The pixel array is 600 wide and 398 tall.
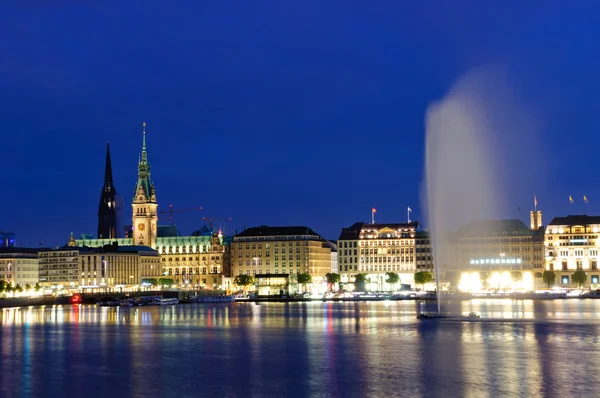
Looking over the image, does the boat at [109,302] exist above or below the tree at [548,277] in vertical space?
below

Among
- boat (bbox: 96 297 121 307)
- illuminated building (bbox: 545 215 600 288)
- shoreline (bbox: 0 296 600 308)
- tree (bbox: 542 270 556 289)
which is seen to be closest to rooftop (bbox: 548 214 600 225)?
illuminated building (bbox: 545 215 600 288)

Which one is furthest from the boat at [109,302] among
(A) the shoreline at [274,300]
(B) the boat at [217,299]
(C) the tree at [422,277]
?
(C) the tree at [422,277]

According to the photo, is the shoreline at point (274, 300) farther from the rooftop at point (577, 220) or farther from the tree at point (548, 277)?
the rooftop at point (577, 220)

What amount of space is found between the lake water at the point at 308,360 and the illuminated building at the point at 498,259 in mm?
106990

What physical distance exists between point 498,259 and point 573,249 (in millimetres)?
15150

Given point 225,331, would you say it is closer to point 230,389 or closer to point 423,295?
point 230,389

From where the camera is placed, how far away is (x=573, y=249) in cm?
19400

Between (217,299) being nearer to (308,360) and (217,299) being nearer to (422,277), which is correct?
(422,277)

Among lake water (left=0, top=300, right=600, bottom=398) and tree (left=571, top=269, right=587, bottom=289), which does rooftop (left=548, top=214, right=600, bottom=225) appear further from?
lake water (left=0, top=300, right=600, bottom=398)

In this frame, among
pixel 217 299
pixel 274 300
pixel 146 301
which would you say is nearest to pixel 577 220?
pixel 274 300

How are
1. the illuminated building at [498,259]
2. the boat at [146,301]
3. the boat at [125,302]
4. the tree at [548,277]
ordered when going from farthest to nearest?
1. the illuminated building at [498,259]
2. the tree at [548,277]
3. the boat at [146,301]
4. the boat at [125,302]

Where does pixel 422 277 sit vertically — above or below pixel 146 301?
above

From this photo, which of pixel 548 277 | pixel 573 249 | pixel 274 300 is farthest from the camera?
pixel 573 249

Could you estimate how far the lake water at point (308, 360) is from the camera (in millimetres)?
45844
